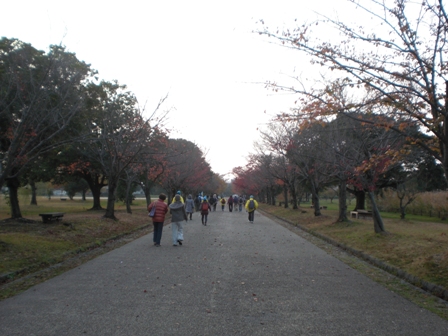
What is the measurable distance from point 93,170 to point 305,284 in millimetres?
26214

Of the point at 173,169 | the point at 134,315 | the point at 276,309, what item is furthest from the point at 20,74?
the point at 173,169

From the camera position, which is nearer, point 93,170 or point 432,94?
point 432,94

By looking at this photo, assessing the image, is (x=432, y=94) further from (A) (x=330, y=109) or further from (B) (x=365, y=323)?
(B) (x=365, y=323)

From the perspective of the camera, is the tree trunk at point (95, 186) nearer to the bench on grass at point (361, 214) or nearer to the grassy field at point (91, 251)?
the grassy field at point (91, 251)

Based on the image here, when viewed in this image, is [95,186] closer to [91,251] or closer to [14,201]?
[14,201]

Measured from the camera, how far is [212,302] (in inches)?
248

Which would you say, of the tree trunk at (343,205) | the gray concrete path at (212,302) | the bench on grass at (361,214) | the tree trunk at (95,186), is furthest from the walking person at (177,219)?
the tree trunk at (95,186)

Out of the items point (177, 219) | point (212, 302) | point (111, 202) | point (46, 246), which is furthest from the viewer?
point (111, 202)

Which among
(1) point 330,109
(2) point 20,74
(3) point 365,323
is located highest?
(2) point 20,74

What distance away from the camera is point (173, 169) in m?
34.4

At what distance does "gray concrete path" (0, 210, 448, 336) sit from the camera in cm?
515

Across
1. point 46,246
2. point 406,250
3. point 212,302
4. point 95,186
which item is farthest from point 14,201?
point 95,186

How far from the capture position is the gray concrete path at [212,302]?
5152 millimetres

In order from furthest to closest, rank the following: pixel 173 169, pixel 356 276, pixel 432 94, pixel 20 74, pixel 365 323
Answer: pixel 173 169, pixel 20 74, pixel 356 276, pixel 432 94, pixel 365 323
